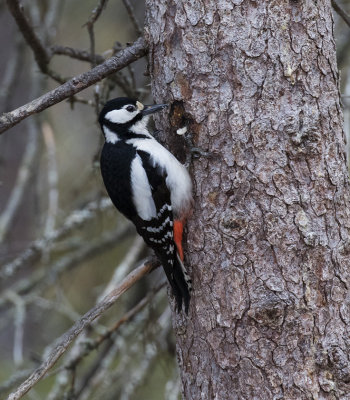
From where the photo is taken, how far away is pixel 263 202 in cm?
264

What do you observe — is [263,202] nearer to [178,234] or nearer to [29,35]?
[178,234]

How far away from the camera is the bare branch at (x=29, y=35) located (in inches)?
126

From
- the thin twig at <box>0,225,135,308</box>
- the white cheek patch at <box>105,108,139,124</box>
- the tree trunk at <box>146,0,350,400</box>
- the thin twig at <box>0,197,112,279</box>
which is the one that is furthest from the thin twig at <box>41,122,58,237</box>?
the tree trunk at <box>146,0,350,400</box>

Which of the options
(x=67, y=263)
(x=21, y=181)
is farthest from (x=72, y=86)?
(x=67, y=263)

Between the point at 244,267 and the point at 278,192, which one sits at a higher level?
the point at 278,192

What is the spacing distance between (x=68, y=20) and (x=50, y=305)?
2.93 metres

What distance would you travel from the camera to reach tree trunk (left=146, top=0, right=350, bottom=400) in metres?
2.57

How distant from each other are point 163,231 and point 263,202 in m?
0.64

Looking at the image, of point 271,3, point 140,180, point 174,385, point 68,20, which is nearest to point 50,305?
point 174,385

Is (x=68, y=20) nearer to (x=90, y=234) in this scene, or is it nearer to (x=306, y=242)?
(x=90, y=234)

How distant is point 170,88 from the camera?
2.89 m

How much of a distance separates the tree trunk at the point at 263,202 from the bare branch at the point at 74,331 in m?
Answer: 0.25

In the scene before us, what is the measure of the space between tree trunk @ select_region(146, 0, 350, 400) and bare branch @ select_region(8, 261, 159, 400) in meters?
0.25

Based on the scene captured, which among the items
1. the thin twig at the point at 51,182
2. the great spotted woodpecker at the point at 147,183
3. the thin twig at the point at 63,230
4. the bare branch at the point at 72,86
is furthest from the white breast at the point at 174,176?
the thin twig at the point at 63,230
